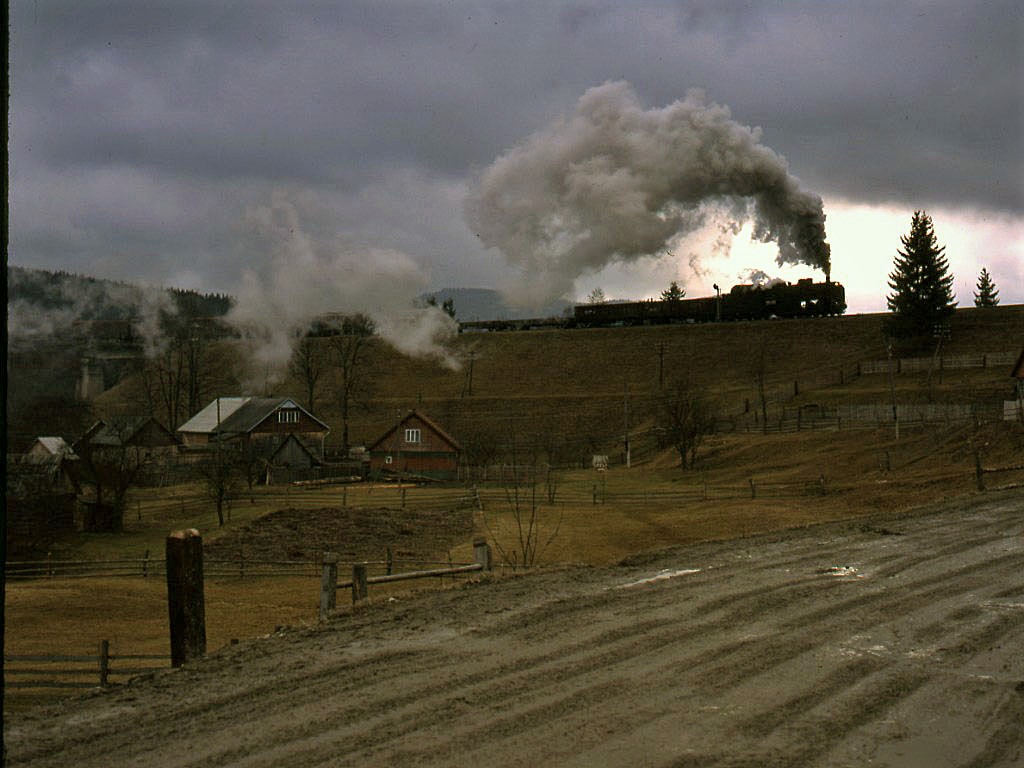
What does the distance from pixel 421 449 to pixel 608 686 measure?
184 feet

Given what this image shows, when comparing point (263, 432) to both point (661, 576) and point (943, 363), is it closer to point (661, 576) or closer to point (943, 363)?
point (943, 363)

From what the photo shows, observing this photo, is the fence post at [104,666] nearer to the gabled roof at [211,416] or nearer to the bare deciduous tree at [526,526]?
the bare deciduous tree at [526,526]

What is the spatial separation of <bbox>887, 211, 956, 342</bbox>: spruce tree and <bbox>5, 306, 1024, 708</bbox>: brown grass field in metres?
2.67

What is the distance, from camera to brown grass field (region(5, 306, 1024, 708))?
86.2 ft

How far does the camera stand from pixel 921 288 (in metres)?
85.7

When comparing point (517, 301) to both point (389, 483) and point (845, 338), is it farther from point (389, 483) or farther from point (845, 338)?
point (845, 338)

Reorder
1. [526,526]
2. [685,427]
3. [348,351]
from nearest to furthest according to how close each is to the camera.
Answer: [526,526] < [685,427] < [348,351]

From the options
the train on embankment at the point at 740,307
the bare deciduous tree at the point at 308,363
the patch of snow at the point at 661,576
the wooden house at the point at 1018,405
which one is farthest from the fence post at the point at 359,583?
the train on embankment at the point at 740,307

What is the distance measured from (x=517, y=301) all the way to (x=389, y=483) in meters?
13.8

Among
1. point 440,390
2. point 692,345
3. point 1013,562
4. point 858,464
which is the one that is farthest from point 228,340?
point 1013,562

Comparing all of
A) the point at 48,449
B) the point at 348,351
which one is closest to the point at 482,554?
the point at 48,449

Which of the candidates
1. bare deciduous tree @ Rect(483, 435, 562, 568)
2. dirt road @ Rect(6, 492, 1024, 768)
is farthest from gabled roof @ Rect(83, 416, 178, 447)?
dirt road @ Rect(6, 492, 1024, 768)

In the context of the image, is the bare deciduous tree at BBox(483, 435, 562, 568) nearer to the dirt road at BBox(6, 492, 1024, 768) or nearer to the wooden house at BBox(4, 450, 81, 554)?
the dirt road at BBox(6, 492, 1024, 768)

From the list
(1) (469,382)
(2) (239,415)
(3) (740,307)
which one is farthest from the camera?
(1) (469,382)
